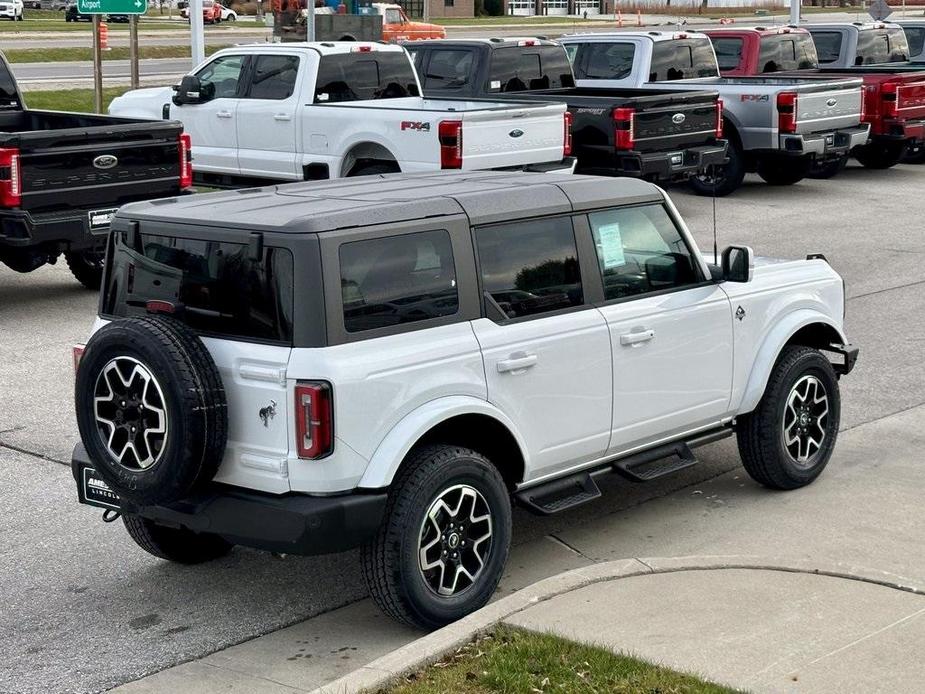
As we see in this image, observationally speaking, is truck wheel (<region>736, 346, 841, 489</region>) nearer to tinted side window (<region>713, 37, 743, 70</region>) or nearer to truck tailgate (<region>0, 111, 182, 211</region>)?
truck tailgate (<region>0, 111, 182, 211</region>)

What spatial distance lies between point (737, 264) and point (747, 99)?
12.1 meters

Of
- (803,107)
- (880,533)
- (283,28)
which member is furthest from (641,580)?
(283,28)

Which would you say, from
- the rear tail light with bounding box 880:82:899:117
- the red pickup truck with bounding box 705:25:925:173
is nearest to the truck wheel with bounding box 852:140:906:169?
the red pickup truck with bounding box 705:25:925:173

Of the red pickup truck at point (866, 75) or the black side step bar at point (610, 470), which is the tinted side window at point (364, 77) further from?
the black side step bar at point (610, 470)

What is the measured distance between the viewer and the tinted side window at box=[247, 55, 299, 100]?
1595cm

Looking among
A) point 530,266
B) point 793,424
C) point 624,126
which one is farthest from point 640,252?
point 624,126

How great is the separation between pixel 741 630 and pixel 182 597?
240 cm

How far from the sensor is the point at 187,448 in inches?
209

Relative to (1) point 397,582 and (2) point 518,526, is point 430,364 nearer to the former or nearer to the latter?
(1) point 397,582

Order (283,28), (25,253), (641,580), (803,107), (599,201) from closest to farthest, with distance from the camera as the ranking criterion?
(641,580) < (599,201) < (25,253) < (803,107) < (283,28)

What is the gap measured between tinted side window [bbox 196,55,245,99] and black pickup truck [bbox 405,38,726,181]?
2543 mm

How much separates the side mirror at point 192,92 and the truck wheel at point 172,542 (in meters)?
10.4

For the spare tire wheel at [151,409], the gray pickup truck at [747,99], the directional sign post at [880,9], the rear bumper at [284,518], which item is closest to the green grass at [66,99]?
the gray pickup truck at [747,99]

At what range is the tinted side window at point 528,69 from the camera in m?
18.2
